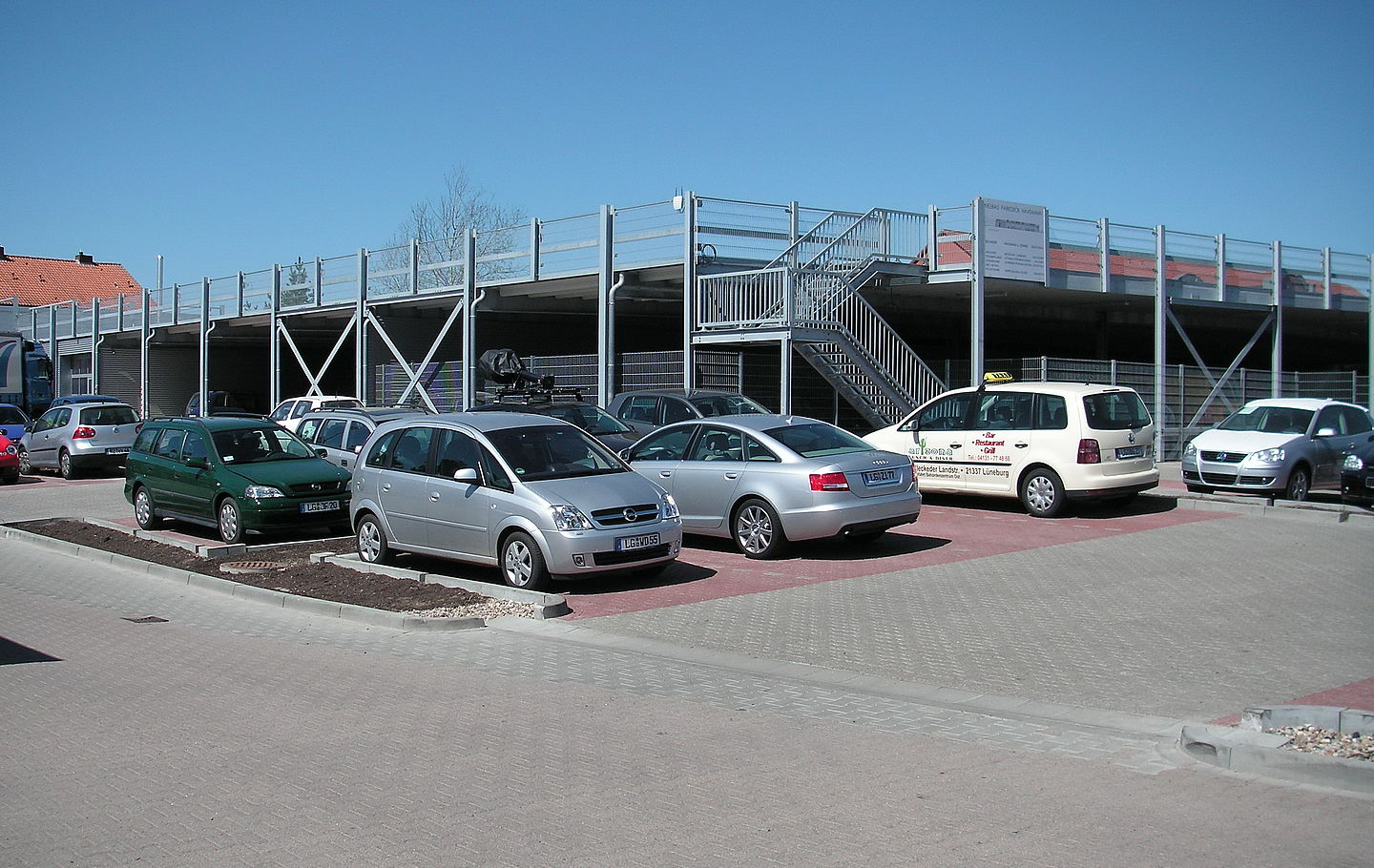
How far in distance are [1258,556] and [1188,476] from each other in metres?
5.65

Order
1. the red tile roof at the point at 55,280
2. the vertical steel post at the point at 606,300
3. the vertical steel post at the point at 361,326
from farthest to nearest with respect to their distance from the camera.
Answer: the red tile roof at the point at 55,280
the vertical steel post at the point at 361,326
the vertical steel post at the point at 606,300

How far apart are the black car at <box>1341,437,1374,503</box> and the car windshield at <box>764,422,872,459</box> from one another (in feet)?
23.0

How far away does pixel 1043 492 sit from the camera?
53.4ft

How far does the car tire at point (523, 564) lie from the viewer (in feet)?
36.1

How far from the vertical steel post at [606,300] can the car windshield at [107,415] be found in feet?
36.0

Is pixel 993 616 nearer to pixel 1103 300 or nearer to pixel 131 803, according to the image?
pixel 131 803

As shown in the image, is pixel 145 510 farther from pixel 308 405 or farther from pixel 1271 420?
pixel 1271 420

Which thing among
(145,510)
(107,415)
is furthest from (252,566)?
(107,415)

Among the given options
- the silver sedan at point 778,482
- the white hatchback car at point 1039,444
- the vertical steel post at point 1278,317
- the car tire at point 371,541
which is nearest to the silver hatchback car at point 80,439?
the car tire at point 371,541

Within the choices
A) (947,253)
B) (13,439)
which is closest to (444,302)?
(13,439)

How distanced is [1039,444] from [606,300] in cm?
1171

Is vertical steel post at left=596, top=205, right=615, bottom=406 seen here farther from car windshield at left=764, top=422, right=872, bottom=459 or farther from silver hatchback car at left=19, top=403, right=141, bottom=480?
car windshield at left=764, top=422, right=872, bottom=459

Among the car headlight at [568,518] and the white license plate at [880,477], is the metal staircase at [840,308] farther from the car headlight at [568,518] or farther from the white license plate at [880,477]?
the car headlight at [568,518]

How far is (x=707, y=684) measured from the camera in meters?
7.96
